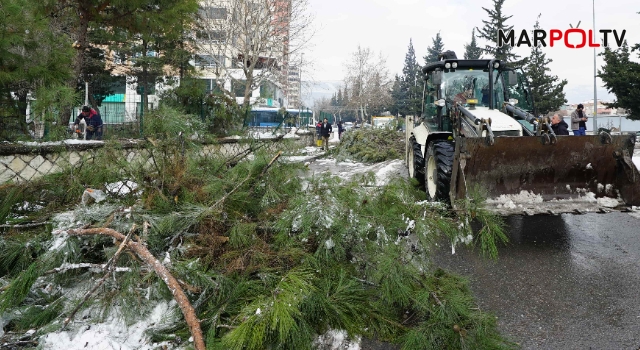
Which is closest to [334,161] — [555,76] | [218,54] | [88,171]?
[218,54]

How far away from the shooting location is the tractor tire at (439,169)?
5.51 m

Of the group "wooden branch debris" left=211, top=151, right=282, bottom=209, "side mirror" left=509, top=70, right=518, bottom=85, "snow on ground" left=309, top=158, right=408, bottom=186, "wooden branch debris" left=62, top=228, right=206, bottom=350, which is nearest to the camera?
"wooden branch debris" left=62, top=228, right=206, bottom=350

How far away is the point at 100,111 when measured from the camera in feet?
27.6

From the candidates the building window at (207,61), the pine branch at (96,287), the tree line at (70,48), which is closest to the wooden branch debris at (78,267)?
the pine branch at (96,287)

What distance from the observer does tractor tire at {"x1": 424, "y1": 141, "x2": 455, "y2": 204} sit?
5.51 metres

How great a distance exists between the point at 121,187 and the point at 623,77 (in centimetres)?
2310

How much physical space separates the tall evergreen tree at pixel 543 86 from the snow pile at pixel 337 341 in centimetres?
2814

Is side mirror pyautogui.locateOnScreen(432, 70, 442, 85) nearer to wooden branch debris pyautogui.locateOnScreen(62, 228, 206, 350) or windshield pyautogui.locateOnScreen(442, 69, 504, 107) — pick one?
windshield pyautogui.locateOnScreen(442, 69, 504, 107)

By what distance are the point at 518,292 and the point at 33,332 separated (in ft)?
11.9

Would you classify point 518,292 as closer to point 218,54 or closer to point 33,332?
point 33,332

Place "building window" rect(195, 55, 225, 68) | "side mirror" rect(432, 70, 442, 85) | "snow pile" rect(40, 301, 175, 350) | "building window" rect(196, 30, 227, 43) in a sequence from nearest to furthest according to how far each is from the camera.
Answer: "snow pile" rect(40, 301, 175, 350) → "side mirror" rect(432, 70, 442, 85) → "building window" rect(195, 55, 225, 68) → "building window" rect(196, 30, 227, 43)

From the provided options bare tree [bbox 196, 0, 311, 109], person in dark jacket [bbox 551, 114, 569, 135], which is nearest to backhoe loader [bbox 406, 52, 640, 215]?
person in dark jacket [bbox 551, 114, 569, 135]

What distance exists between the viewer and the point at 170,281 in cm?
229

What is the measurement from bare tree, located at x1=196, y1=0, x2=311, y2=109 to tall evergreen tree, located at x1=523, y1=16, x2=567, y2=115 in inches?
623
